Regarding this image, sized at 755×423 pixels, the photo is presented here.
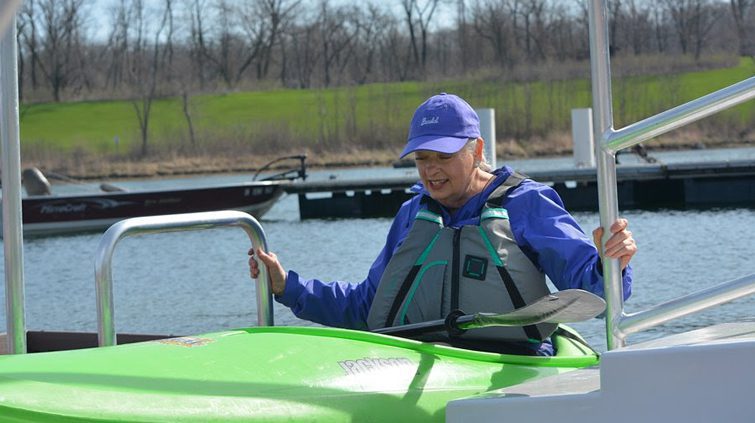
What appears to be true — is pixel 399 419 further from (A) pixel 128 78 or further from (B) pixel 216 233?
(A) pixel 128 78

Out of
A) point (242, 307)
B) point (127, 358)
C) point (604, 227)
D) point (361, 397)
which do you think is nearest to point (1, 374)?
point (127, 358)

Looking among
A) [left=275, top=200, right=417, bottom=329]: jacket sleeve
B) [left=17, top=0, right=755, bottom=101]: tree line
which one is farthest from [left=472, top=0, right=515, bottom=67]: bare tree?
[left=275, top=200, right=417, bottom=329]: jacket sleeve

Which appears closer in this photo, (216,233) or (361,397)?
(361,397)

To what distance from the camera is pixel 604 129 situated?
9.11 feet

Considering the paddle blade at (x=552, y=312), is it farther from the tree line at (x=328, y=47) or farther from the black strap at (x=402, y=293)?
the tree line at (x=328, y=47)

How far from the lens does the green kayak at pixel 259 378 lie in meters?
2.60

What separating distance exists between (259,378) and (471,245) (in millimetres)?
866

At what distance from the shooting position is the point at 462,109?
142 inches

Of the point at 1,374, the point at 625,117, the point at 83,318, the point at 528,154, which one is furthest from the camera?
the point at 625,117

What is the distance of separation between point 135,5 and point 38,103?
6919mm

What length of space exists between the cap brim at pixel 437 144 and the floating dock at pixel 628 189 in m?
16.7

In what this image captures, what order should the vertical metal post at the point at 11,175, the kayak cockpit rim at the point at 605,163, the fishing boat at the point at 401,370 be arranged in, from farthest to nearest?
the vertical metal post at the point at 11,175 < the kayak cockpit rim at the point at 605,163 < the fishing boat at the point at 401,370

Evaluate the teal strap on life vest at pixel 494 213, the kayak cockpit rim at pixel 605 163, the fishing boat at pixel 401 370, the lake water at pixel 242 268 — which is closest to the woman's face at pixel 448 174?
the teal strap on life vest at pixel 494 213

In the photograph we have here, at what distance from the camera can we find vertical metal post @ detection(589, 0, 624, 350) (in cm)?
277
